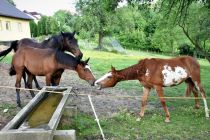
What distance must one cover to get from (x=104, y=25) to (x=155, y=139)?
4074 centimetres


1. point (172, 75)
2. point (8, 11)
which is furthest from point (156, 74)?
point (8, 11)

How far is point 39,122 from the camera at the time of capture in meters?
5.75

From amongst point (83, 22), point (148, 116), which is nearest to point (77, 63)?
point (148, 116)

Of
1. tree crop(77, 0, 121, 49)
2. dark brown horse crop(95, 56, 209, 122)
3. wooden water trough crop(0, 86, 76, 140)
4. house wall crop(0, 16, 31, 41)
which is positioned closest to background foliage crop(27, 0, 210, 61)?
tree crop(77, 0, 121, 49)

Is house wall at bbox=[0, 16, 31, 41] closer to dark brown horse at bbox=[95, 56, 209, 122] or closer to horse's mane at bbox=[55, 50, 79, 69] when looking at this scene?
horse's mane at bbox=[55, 50, 79, 69]

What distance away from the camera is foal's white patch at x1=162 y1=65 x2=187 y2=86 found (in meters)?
7.63

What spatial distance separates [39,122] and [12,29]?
3439 cm

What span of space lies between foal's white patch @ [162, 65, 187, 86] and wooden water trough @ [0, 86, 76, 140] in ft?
7.58

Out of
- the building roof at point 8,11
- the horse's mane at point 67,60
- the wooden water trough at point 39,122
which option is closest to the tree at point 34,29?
the building roof at point 8,11

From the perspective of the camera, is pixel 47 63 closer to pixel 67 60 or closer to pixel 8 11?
pixel 67 60

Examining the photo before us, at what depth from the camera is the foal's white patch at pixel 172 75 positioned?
25.0 feet

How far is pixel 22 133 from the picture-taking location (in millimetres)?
4012

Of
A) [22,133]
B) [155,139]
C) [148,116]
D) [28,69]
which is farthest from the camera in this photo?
[28,69]

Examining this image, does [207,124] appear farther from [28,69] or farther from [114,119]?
[28,69]
